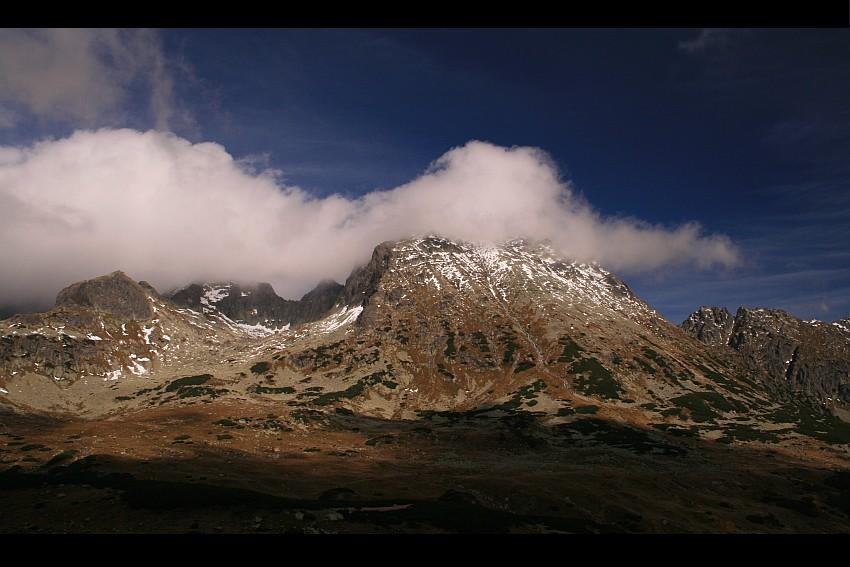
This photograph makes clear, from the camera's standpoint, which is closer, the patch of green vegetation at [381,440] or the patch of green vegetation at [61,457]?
the patch of green vegetation at [61,457]

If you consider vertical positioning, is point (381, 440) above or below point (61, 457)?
below

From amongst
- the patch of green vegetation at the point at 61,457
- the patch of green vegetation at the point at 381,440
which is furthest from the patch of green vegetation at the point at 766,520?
the patch of green vegetation at the point at 61,457

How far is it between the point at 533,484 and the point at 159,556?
97732mm

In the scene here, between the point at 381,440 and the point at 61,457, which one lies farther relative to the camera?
the point at 381,440

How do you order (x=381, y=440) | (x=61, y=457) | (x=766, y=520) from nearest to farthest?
(x=766, y=520) → (x=61, y=457) → (x=381, y=440)

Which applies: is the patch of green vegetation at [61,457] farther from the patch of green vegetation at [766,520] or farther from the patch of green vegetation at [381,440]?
the patch of green vegetation at [766,520]

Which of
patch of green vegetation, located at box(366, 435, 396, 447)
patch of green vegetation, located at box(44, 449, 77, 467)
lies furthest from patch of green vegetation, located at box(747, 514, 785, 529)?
patch of green vegetation, located at box(44, 449, 77, 467)

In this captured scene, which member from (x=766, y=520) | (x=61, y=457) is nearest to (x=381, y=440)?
(x=61, y=457)

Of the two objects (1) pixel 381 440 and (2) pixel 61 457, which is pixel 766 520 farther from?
(2) pixel 61 457

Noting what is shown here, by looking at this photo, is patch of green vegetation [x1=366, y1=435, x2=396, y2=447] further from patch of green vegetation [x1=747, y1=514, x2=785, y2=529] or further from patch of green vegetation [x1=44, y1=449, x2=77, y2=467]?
patch of green vegetation [x1=747, y1=514, x2=785, y2=529]

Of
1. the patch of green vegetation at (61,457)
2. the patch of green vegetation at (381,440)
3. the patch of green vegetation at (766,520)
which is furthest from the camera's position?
the patch of green vegetation at (381,440)
